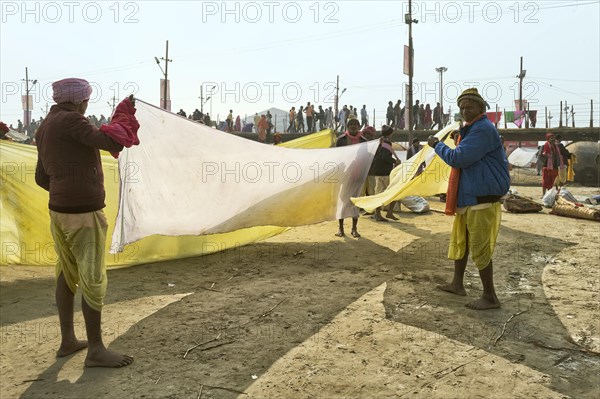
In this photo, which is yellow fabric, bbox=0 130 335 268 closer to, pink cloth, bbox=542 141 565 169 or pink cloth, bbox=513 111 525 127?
pink cloth, bbox=542 141 565 169

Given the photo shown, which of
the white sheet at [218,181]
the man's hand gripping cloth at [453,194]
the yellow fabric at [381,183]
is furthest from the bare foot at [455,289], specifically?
the yellow fabric at [381,183]

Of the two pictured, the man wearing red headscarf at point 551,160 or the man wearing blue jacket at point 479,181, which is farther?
the man wearing red headscarf at point 551,160

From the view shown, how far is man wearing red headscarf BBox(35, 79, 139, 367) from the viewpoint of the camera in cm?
284

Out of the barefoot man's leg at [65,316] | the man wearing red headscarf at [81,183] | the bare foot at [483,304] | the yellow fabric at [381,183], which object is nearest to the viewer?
the man wearing red headscarf at [81,183]

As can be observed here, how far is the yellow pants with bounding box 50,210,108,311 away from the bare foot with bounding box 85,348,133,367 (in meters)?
0.27

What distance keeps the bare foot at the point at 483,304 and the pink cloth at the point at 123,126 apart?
286 cm

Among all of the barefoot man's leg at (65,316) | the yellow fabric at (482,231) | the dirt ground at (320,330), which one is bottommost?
the dirt ground at (320,330)

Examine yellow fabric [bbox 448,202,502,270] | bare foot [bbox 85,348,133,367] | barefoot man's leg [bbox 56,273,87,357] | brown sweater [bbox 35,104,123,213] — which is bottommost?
bare foot [bbox 85,348,133,367]

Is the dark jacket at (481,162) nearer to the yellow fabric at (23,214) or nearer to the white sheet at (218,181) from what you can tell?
the white sheet at (218,181)

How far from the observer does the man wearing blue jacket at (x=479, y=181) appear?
12.5 feet

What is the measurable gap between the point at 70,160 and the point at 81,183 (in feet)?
0.49

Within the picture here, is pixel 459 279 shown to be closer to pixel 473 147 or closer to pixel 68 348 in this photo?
pixel 473 147

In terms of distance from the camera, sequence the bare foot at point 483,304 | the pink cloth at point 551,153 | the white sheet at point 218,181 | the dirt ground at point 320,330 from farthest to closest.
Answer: the pink cloth at point 551,153 → the white sheet at point 218,181 → the bare foot at point 483,304 → the dirt ground at point 320,330

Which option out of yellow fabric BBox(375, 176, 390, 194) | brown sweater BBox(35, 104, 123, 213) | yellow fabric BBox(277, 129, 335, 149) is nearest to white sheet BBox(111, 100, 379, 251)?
yellow fabric BBox(277, 129, 335, 149)
